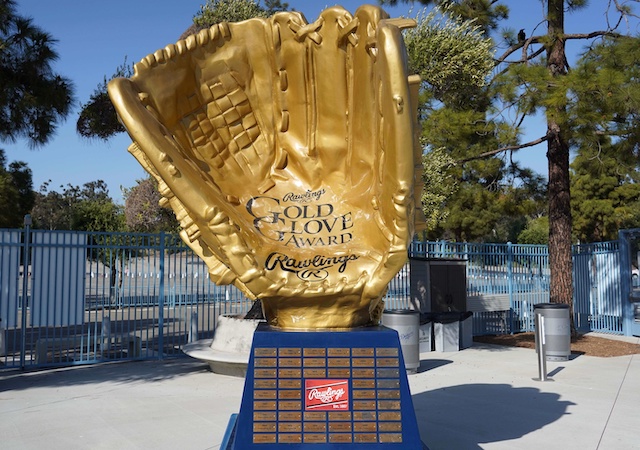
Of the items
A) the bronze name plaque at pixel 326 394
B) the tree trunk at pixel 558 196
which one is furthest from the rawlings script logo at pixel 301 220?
the tree trunk at pixel 558 196

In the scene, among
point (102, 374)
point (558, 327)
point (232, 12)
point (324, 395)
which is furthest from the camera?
point (232, 12)

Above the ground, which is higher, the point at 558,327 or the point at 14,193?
the point at 14,193

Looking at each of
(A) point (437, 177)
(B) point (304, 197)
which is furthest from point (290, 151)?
(A) point (437, 177)

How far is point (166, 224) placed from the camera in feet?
83.7

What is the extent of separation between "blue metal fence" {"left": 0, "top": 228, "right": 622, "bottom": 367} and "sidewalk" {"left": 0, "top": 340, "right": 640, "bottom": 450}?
83 centimetres

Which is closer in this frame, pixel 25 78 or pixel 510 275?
pixel 25 78

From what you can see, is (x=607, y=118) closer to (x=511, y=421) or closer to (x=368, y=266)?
(x=511, y=421)

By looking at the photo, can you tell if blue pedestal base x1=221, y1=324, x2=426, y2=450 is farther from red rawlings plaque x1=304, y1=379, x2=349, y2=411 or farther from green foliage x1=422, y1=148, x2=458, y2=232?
green foliage x1=422, y1=148, x2=458, y2=232

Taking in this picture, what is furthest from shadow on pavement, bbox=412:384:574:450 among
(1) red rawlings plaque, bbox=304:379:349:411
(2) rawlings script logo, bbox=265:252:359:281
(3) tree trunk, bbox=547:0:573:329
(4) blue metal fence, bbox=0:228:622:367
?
(3) tree trunk, bbox=547:0:573:329

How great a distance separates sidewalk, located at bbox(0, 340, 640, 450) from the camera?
536 cm

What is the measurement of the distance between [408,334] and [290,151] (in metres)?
5.23

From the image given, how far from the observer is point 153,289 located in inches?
411

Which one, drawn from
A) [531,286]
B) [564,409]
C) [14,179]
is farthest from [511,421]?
[14,179]

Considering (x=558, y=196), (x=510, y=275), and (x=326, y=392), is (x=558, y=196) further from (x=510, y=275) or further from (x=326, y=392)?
(x=326, y=392)
